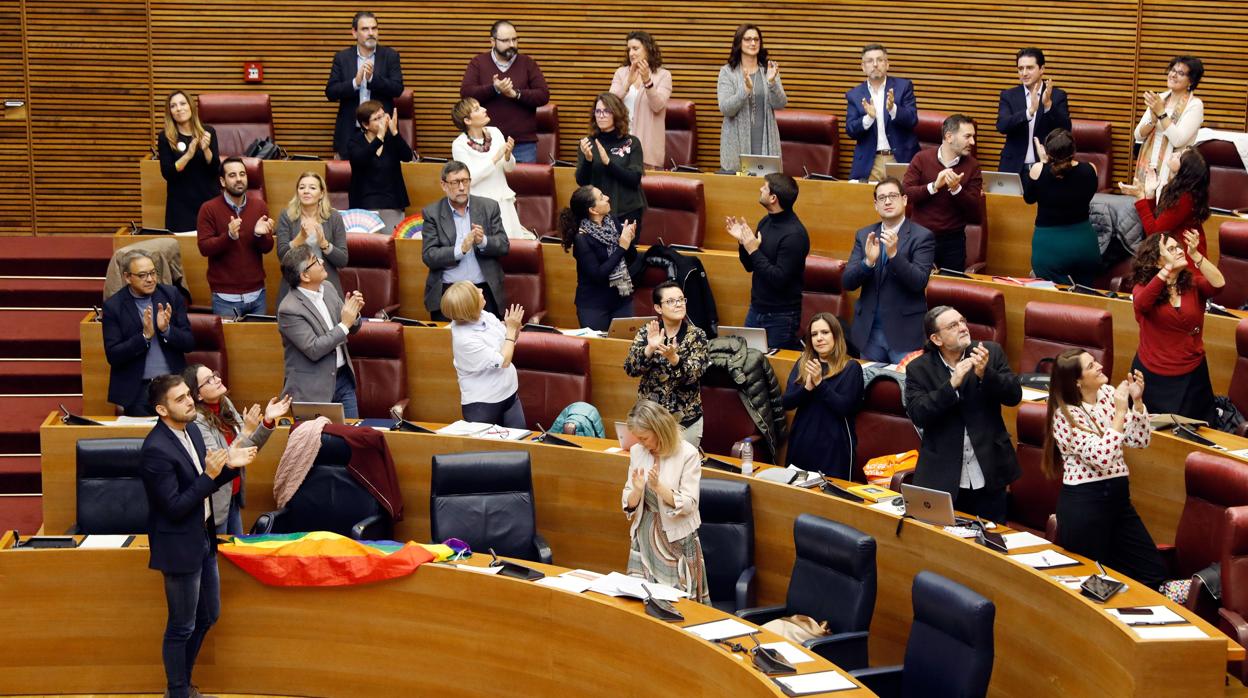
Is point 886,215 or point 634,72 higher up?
point 634,72

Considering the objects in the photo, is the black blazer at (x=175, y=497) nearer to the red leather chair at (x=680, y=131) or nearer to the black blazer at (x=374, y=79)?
the black blazer at (x=374, y=79)

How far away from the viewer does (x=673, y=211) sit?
829 centimetres

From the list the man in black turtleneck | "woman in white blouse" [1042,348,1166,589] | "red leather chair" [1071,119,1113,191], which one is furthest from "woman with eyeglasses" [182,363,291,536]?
"red leather chair" [1071,119,1113,191]

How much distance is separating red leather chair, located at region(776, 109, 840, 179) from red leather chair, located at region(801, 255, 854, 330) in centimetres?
153

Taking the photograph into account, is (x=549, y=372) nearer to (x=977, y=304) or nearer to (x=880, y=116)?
(x=977, y=304)

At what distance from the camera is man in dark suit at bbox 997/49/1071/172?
7.94 m

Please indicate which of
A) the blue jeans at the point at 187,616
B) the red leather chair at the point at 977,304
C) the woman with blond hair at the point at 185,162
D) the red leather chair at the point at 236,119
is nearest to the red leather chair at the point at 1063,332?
the red leather chair at the point at 977,304

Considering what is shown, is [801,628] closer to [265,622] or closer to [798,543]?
[798,543]

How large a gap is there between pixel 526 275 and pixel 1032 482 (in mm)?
2963

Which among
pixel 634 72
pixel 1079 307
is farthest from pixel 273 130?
pixel 1079 307

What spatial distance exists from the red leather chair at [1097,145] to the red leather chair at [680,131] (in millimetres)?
2160

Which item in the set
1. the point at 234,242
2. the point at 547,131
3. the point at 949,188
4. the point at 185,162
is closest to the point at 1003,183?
the point at 949,188

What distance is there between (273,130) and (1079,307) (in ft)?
17.7

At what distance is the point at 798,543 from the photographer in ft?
17.6
